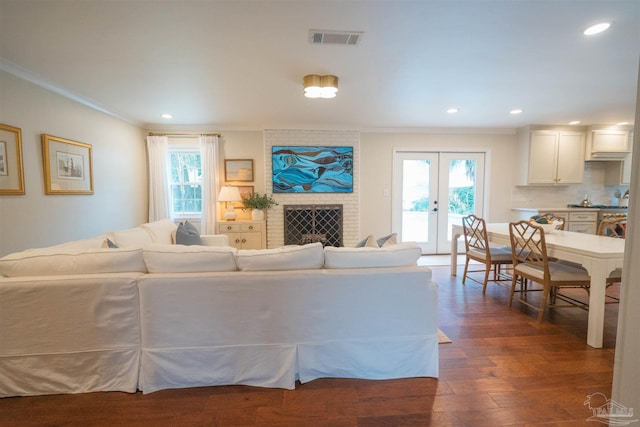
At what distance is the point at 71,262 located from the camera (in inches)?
A: 69.3

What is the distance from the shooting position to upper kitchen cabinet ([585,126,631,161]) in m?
4.82

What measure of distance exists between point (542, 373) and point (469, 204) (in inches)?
153

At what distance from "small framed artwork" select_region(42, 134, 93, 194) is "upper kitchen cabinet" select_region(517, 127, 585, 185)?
21.2 ft

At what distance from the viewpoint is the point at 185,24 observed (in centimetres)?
188

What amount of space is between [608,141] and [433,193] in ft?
9.50

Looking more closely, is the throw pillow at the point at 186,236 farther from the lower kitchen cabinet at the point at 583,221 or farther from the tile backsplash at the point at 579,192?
the lower kitchen cabinet at the point at 583,221

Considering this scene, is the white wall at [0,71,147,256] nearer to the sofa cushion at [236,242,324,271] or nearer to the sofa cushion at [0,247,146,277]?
the sofa cushion at [0,247,146,277]

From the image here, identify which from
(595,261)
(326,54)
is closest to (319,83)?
(326,54)

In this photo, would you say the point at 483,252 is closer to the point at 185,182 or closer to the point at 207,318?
the point at 207,318

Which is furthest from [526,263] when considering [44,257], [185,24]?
[44,257]

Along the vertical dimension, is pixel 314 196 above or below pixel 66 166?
below

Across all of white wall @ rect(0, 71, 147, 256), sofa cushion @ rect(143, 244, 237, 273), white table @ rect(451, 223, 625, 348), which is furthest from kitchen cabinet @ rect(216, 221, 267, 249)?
white table @ rect(451, 223, 625, 348)

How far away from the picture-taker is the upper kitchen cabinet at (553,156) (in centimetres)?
486

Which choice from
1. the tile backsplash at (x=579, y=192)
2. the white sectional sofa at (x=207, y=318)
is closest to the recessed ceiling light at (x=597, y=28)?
the white sectional sofa at (x=207, y=318)
